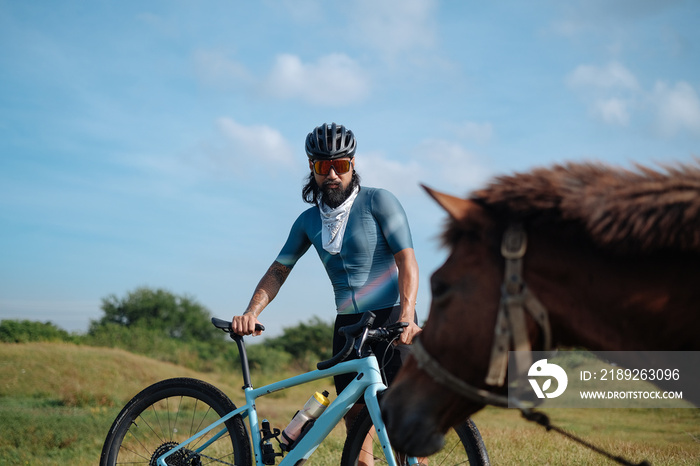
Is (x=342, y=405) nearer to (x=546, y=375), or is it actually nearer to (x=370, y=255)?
(x=370, y=255)

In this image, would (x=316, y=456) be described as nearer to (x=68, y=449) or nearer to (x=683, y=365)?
(x=68, y=449)

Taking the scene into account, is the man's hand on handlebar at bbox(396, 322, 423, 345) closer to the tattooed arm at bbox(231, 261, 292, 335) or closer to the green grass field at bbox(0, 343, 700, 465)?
the tattooed arm at bbox(231, 261, 292, 335)

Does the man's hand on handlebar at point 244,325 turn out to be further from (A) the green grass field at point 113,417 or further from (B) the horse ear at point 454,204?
(B) the horse ear at point 454,204

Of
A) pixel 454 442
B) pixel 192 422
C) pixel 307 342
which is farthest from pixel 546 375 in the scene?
pixel 307 342

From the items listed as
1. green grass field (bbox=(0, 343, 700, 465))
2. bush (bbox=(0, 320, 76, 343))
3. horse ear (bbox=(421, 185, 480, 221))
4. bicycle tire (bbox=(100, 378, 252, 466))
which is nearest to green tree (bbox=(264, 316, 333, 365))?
green grass field (bbox=(0, 343, 700, 465))

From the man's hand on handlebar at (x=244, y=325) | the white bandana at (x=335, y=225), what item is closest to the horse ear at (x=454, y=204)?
the white bandana at (x=335, y=225)

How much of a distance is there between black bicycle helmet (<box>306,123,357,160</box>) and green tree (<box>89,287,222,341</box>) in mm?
22514

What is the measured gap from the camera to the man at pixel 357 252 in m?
3.55

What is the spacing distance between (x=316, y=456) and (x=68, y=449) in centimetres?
351

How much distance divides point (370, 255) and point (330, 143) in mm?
873

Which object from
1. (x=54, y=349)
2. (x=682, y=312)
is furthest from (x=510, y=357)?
(x=54, y=349)

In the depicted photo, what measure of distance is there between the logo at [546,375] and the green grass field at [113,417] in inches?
98.6

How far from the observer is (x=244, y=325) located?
358cm

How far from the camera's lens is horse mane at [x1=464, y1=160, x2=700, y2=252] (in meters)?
1.64
